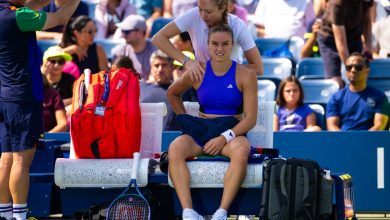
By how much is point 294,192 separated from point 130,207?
111 cm

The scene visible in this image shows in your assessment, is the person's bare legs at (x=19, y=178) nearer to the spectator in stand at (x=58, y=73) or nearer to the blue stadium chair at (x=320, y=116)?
the spectator in stand at (x=58, y=73)

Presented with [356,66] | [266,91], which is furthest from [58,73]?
[356,66]

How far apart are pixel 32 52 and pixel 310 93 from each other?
14.9ft

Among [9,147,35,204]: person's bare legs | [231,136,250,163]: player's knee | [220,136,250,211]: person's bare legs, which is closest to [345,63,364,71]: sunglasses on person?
[231,136,250,163]: player's knee

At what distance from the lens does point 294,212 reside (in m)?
7.07

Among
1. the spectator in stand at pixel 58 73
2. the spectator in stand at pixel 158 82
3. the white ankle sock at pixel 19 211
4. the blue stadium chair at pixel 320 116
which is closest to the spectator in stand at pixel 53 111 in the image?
the spectator in stand at pixel 58 73

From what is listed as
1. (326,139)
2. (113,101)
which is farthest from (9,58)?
(326,139)

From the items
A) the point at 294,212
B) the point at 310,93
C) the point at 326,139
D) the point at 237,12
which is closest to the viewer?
the point at 294,212

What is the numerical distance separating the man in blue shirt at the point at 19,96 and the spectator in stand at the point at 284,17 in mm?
6082

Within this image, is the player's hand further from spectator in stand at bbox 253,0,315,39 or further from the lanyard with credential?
spectator in stand at bbox 253,0,315,39

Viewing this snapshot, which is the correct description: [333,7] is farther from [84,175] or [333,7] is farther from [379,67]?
[84,175]

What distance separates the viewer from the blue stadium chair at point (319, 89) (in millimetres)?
11242

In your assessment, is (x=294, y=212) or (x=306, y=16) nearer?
(x=294, y=212)

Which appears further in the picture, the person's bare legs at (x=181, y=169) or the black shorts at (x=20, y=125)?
the black shorts at (x=20, y=125)
